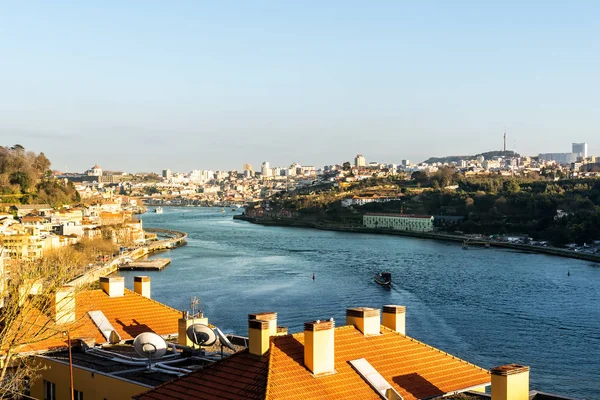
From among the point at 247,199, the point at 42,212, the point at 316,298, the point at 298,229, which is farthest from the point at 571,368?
the point at 247,199

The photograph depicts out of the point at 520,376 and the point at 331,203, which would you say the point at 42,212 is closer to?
the point at 331,203

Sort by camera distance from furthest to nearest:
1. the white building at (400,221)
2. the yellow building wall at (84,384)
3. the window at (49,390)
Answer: the white building at (400,221), the window at (49,390), the yellow building wall at (84,384)

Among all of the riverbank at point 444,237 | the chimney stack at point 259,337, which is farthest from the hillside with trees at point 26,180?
the chimney stack at point 259,337

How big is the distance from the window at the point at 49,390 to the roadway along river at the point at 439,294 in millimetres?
6078

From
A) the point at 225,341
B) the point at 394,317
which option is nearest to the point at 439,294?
the point at 394,317

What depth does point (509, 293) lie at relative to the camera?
15.8 meters

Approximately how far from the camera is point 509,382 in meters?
3.21

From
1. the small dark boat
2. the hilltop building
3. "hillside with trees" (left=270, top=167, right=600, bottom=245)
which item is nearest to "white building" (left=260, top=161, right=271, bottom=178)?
the hilltop building

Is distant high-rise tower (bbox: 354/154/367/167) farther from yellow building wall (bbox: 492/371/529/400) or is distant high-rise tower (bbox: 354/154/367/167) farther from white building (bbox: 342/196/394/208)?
yellow building wall (bbox: 492/371/529/400)

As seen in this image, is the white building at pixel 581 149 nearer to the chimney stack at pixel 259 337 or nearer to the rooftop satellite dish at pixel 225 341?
the rooftop satellite dish at pixel 225 341

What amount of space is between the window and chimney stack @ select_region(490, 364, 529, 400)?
7.45 feet

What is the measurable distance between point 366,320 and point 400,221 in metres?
35.2

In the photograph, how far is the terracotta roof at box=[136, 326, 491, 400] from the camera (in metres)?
3.13

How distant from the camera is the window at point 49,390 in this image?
4016 mm
